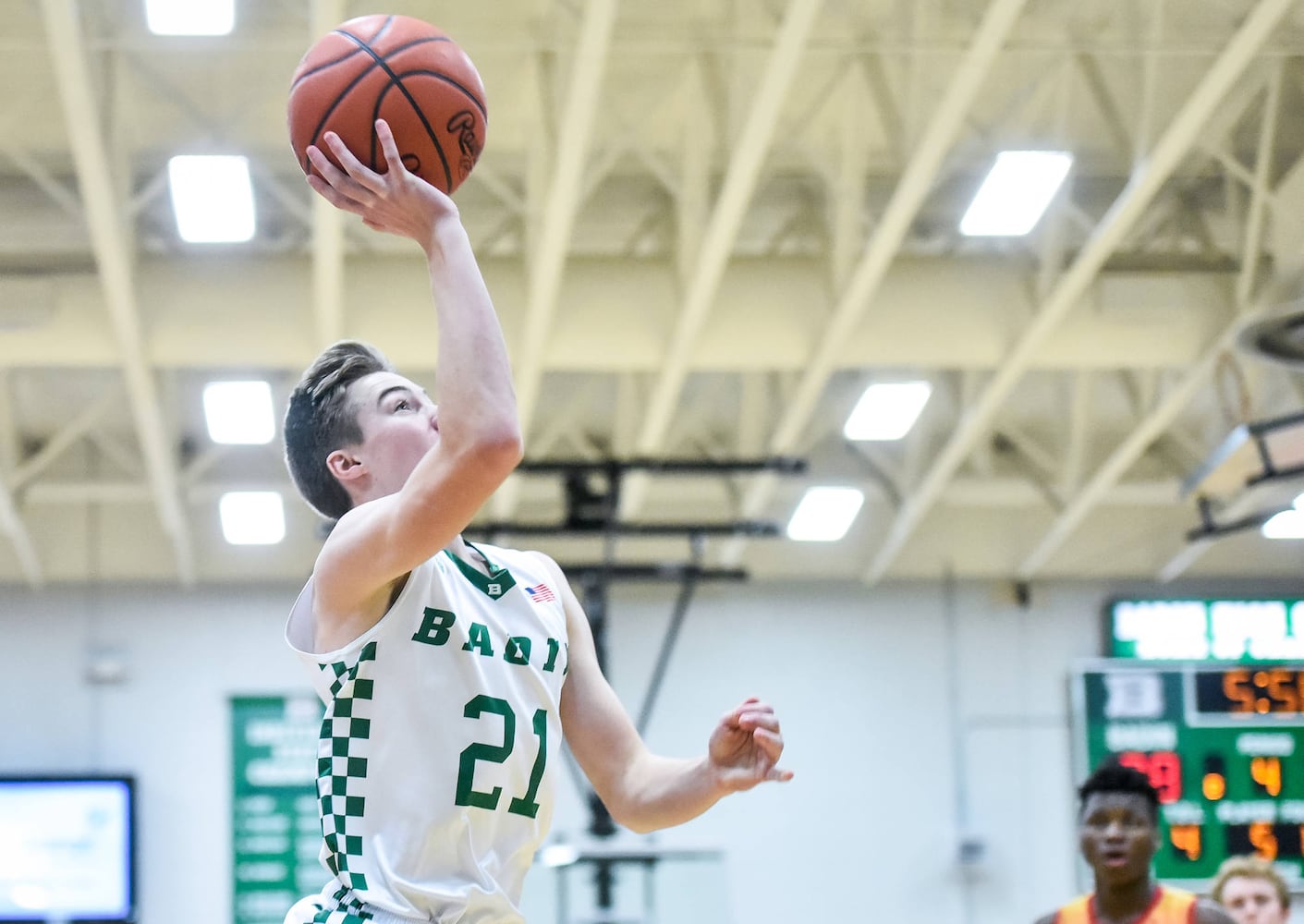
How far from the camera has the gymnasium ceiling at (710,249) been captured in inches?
348

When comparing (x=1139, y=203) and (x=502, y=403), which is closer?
(x=502, y=403)

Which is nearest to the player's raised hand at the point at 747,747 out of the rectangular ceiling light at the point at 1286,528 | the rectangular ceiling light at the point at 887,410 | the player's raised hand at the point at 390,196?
the player's raised hand at the point at 390,196

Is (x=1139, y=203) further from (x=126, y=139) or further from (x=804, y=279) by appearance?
(x=126, y=139)

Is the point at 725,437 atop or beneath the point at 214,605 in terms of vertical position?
atop

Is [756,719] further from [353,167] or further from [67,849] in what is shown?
[67,849]

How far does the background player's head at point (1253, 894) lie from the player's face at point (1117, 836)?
1.05m

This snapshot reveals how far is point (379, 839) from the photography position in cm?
229

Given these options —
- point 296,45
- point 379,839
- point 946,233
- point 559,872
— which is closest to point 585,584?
point 559,872

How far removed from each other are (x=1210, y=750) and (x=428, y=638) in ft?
37.5

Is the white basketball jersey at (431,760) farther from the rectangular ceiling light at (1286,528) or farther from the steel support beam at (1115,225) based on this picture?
the rectangular ceiling light at (1286,528)

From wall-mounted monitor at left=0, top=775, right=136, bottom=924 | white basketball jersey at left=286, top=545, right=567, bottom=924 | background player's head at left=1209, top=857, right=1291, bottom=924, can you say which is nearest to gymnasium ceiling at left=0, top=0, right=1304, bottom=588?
wall-mounted monitor at left=0, top=775, right=136, bottom=924

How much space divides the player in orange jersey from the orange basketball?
3167mm

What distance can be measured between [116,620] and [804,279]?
635 centimetres

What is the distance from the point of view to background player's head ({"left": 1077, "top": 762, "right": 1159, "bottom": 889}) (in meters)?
5.15
